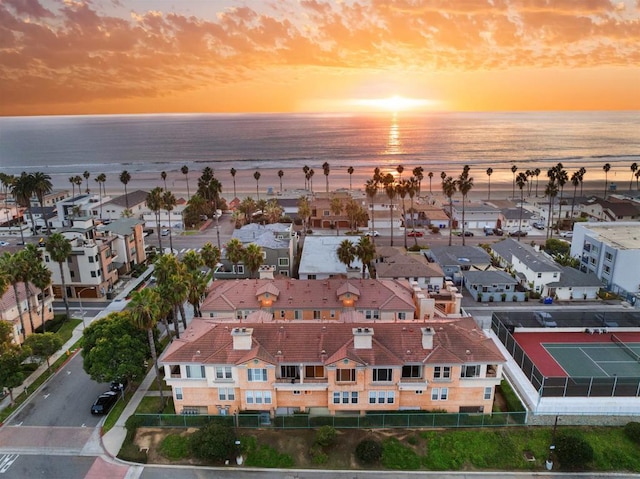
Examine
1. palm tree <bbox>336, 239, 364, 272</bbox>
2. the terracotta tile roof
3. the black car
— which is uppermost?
palm tree <bbox>336, 239, 364, 272</bbox>

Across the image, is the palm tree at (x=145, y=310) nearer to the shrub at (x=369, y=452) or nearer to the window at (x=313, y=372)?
the window at (x=313, y=372)

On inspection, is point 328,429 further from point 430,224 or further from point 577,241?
point 430,224

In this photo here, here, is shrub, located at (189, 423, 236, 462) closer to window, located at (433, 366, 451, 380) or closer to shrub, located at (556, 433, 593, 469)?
window, located at (433, 366, 451, 380)

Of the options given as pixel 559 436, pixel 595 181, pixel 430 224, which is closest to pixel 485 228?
pixel 430 224

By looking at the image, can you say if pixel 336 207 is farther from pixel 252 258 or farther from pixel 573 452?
pixel 573 452

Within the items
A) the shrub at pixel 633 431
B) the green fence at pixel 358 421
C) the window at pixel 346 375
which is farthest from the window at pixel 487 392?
the window at pixel 346 375

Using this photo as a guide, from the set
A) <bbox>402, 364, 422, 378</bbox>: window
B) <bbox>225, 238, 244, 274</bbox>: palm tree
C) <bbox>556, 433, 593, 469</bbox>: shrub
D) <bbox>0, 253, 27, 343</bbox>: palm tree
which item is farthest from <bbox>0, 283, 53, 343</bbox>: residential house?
<bbox>556, 433, 593, 469</bbox>: shrub
